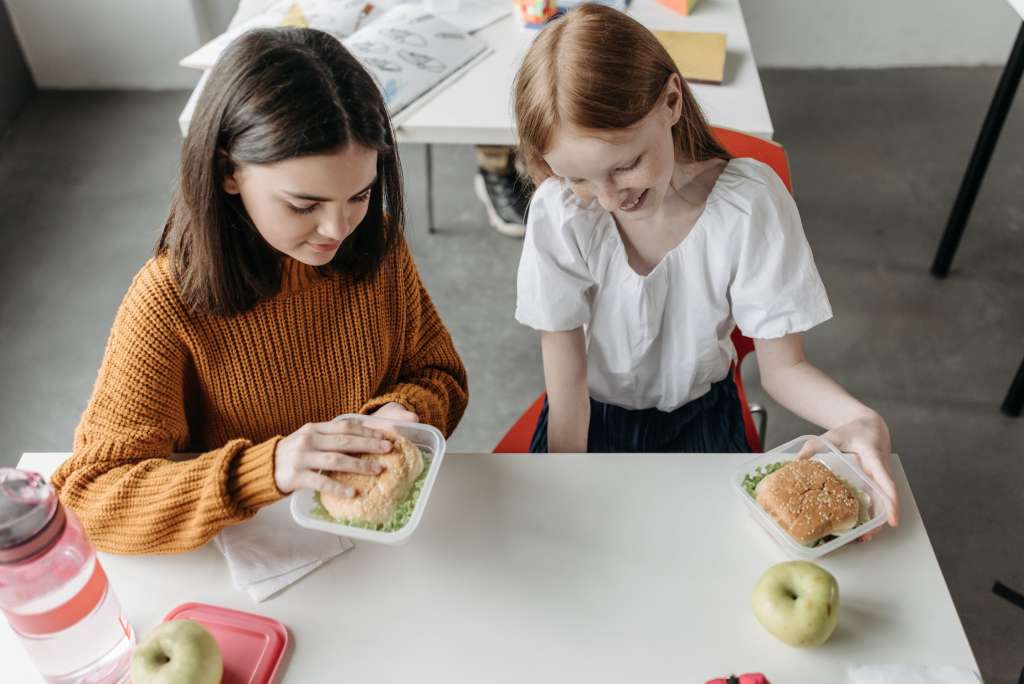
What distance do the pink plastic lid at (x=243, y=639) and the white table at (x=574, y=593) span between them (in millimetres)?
15

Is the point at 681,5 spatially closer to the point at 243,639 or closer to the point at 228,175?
the point at 228,175

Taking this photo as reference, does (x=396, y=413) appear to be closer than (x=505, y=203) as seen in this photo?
Yes

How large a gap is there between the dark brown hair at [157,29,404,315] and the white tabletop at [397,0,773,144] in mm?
642

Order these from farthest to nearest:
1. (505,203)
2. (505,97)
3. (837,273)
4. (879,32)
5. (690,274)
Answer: (879,32) → (505,203) → (837,273) → (505,97) → (690,274)

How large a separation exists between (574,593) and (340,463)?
30cm

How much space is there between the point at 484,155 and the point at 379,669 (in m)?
2.00

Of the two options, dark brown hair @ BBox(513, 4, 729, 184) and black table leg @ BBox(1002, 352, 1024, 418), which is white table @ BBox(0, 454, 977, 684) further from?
black table leg @ BBox(1002, 352, 1024, 418)

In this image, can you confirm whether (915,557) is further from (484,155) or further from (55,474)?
(484,155)

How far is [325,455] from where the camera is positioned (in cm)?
101

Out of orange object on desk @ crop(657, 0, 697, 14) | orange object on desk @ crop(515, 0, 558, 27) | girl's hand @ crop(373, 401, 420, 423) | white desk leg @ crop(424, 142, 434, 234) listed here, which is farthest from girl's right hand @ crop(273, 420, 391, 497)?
white desk leg @ crop(424, 142, 434, 234)

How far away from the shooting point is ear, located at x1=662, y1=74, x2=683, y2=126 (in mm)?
1149

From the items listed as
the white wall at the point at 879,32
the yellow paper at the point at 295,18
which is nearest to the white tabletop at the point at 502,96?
the yellow paper at the point at 295,18

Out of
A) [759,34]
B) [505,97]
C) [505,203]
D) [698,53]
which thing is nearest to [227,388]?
[505,97]

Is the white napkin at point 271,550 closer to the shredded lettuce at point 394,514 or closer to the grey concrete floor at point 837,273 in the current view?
the shredded lettuce at point 394,514
